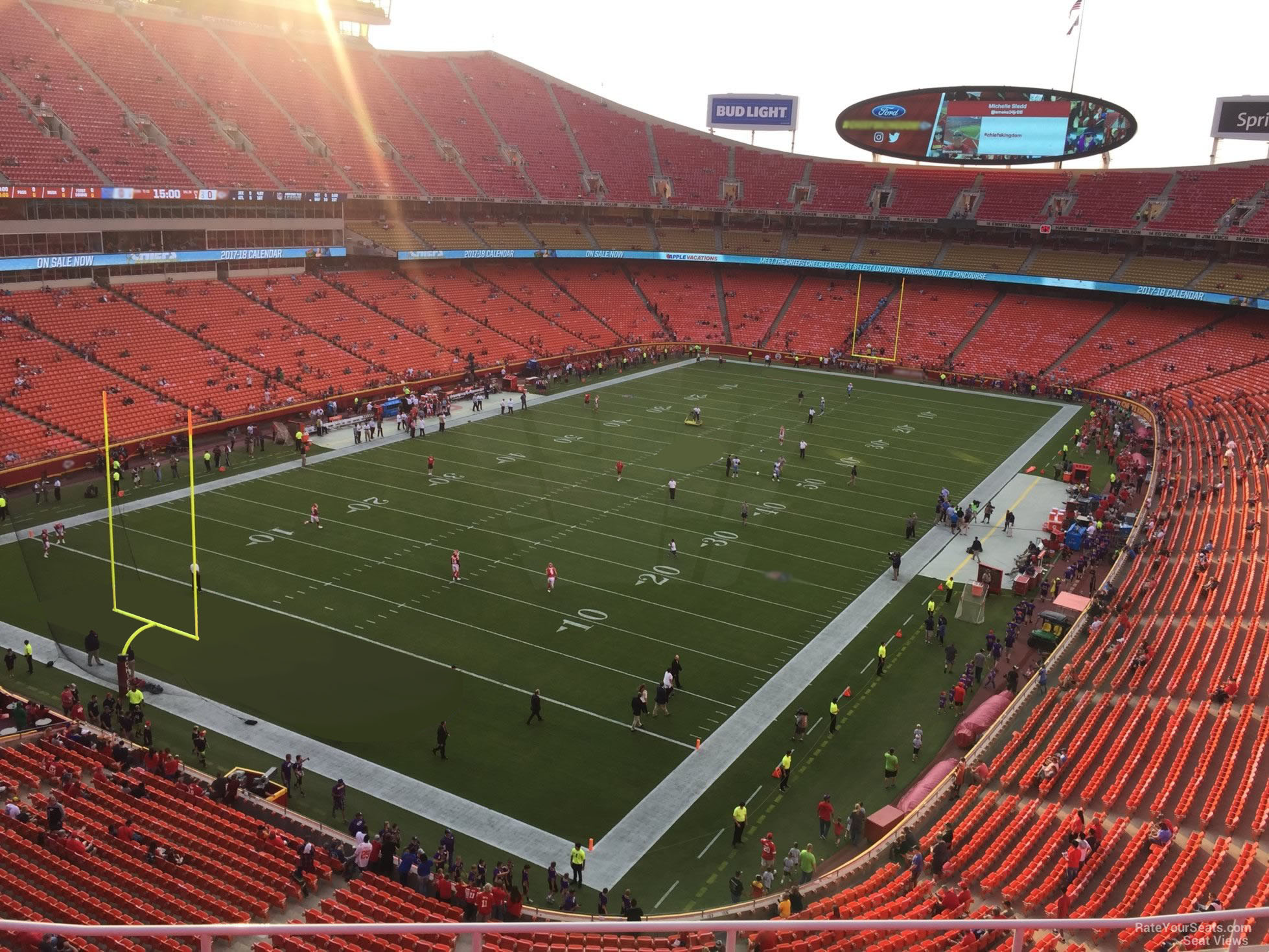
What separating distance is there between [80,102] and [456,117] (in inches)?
997

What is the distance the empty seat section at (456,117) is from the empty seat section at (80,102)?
832 inches

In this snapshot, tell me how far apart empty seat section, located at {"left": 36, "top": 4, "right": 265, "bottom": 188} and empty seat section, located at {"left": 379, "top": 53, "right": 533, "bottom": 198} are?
1662 centimetres

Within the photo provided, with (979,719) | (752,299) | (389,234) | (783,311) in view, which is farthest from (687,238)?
(979,719)

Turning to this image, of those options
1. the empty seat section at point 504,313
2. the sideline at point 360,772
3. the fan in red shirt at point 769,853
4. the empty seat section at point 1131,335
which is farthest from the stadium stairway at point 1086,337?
the sideline at point 360,772

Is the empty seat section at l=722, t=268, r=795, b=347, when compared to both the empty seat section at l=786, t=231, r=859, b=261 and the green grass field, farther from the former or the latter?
the green grass field

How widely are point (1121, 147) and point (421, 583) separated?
54868 mm

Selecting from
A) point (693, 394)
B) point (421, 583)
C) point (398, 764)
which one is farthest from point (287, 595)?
point (693, 394)

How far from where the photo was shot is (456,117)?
6744 centimetres

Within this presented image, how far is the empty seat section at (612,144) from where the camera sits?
71.3 meters

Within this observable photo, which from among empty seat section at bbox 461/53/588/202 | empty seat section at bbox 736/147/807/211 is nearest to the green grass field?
empty seat section at bbox 461/53/588/202

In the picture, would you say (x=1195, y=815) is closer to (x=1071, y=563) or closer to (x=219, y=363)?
(x=1071, y=563)

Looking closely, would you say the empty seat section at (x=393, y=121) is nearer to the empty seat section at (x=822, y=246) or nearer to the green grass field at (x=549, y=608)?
the empty seat section at (x=822, y=246)

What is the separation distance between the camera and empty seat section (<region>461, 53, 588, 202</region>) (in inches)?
2677

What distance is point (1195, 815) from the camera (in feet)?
51.1
